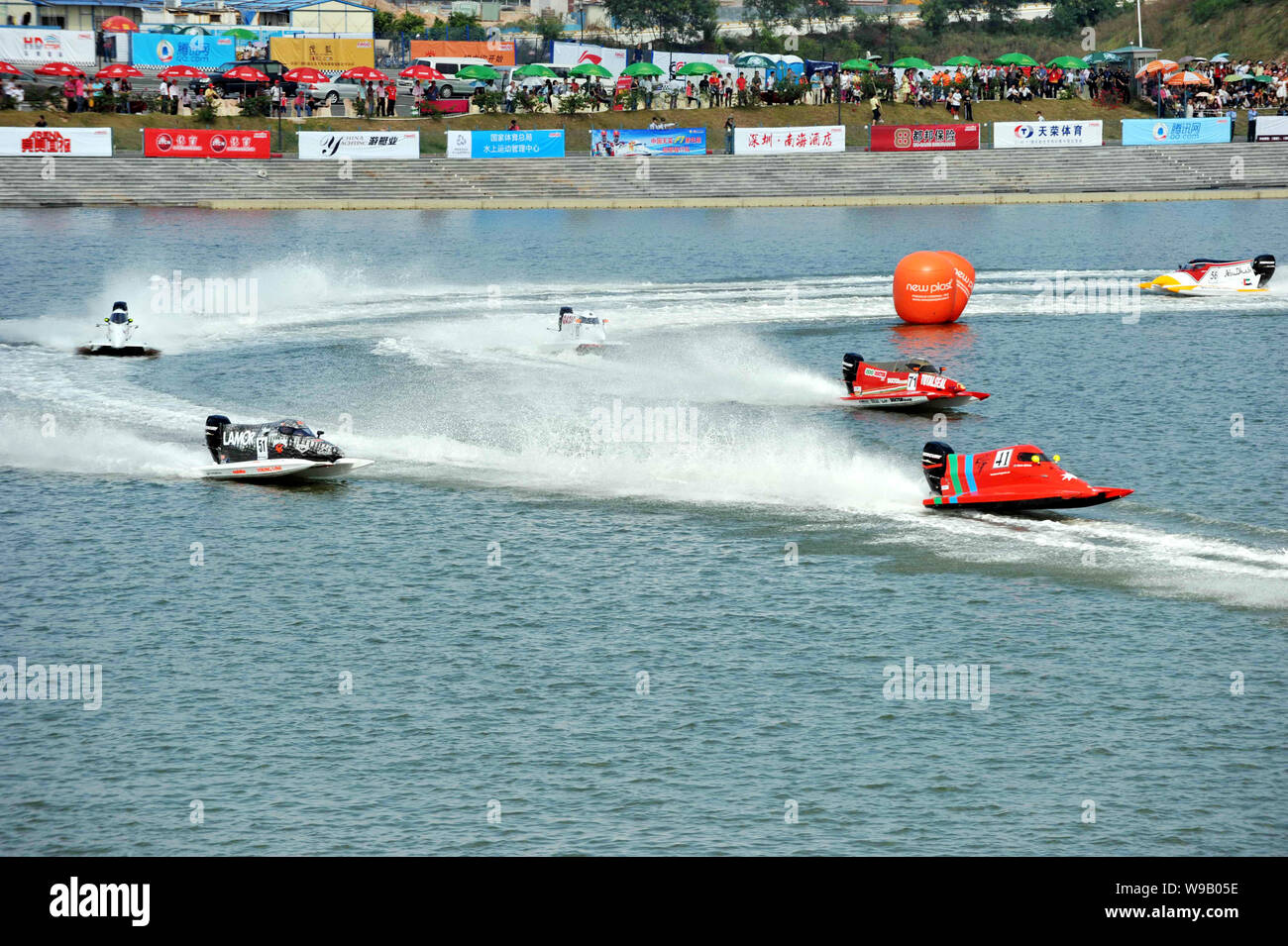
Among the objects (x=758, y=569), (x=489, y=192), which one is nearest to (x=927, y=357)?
(x=758, y=569)

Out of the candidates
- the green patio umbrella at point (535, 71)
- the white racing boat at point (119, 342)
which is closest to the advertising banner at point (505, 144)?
the green patio umbrella at point (535, 71)

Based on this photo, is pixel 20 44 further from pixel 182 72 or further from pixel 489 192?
pixel 489 192

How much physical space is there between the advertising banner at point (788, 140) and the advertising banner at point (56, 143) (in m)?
44.8

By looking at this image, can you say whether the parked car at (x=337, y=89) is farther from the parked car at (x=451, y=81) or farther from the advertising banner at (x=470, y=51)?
the advertising banner at (x=470, y=51)

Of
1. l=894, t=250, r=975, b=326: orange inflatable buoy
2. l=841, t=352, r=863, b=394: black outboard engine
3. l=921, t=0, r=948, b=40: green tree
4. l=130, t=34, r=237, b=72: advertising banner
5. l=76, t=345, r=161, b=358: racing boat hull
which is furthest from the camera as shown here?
l=921, t=0, r=948, b=40: green tree

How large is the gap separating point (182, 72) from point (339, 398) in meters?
79.2

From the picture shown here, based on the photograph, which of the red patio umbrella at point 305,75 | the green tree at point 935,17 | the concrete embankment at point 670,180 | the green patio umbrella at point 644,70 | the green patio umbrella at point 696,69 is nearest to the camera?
the concrete embankment at point 670,180

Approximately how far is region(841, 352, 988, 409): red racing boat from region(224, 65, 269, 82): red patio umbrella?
8230 cm

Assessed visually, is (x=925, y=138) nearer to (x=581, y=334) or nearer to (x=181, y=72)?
(x=181, y=72)

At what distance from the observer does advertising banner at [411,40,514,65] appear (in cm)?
16775

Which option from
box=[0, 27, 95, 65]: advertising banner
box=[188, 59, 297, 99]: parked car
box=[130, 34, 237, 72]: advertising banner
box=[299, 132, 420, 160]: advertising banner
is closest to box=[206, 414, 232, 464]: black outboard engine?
box=[299, 132, 420, 160]: advertising banner

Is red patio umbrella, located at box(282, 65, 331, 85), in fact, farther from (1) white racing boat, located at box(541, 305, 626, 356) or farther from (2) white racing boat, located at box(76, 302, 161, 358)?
(1) white racing boat, located at box(541, 305, 626, 356)

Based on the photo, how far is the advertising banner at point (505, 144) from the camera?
10994 cm

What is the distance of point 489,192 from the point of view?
355ft
